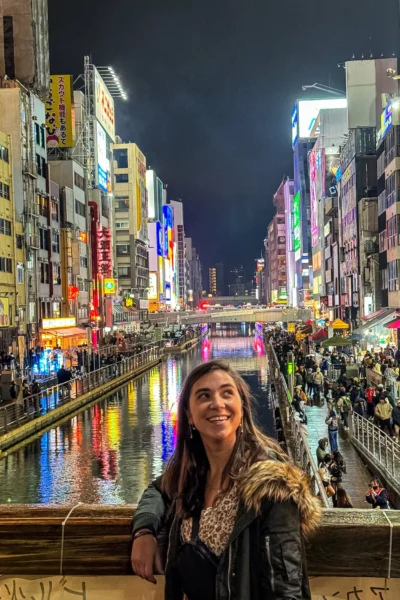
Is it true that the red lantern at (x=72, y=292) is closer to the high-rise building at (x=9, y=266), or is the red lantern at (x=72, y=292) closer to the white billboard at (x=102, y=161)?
the high-rise building at (x=9, y=266)

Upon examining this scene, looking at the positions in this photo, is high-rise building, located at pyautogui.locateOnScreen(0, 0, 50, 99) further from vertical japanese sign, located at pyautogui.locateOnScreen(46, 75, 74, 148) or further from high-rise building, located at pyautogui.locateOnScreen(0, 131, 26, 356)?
high-rise building, located at pyautogui.locateOnScreen(0, 131, 26, 356)

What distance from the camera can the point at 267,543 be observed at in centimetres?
295

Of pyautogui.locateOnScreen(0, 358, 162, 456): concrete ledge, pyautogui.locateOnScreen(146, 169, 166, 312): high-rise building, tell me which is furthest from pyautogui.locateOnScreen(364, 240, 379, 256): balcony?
pyautogui.locateOnScreen(146, 169, 166, 312): high-rise building

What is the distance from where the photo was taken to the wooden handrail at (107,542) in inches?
145

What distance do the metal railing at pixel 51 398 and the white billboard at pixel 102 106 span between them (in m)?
65.5

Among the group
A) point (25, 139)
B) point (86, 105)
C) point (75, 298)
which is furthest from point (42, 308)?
point (86, 105)

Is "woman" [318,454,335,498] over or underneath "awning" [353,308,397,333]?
underneath

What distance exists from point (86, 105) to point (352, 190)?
47519mm

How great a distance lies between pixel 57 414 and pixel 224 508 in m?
32.5

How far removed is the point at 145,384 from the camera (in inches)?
2068

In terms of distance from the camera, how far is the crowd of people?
14238 millimetres


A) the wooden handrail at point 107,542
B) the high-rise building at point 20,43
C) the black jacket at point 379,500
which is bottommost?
the black jacket at point 379,500

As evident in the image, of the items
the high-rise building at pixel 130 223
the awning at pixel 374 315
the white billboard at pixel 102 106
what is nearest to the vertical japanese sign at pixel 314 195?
the high-rise building at pixel 130 223

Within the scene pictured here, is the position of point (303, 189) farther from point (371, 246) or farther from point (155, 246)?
point (371, 246)
